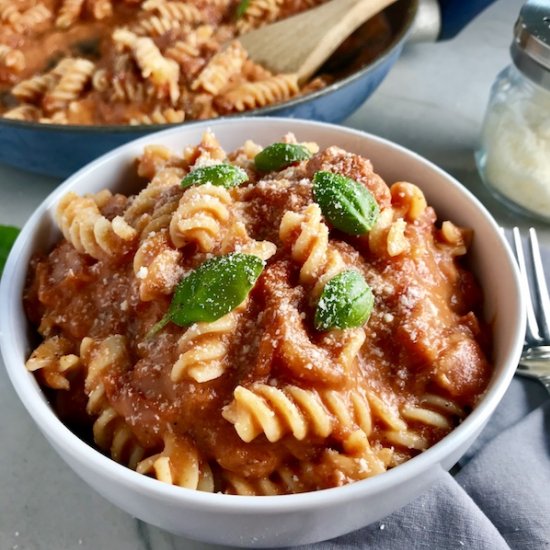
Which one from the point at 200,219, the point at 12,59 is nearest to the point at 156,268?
the point at 200,219

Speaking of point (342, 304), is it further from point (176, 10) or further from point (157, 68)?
point (176, 10)

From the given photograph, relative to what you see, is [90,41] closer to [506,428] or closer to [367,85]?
[367,85]

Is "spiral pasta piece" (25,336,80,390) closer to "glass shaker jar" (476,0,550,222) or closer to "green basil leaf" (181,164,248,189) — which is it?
"green basil leaf" (181,164,248,189)

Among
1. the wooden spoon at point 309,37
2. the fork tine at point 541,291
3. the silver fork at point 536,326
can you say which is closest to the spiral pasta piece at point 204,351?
the silver fork at point 536,326

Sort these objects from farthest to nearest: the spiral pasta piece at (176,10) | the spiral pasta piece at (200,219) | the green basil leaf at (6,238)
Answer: the spiral pasta piece at (176,10) → the green basil leaf at (6,238) → the spiral pasta piece at (200,219)

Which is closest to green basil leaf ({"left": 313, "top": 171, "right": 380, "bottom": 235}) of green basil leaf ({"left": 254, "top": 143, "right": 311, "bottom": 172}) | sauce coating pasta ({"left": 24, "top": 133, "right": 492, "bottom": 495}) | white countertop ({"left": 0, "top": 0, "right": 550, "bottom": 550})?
sauce coating pasta ({"left": 24, "top": 133, "right": 492, "bottom": 495})

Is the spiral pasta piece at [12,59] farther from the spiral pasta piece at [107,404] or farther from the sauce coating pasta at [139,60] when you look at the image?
the spiral pasta piece at [107,404]
